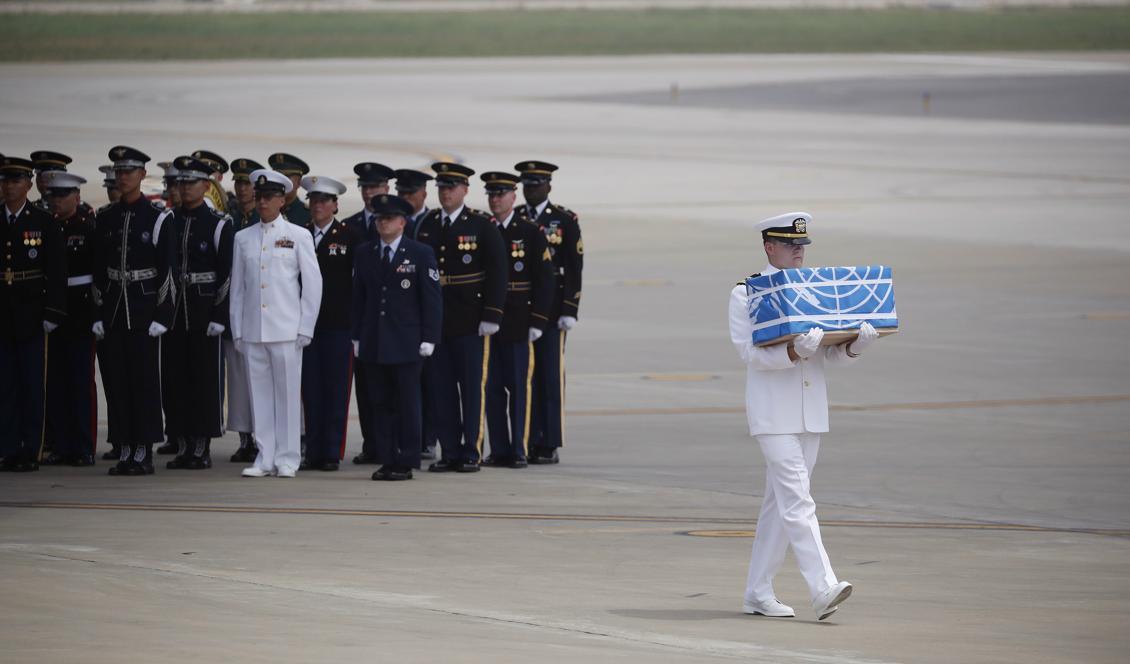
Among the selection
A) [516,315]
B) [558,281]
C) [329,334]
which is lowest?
[329,334]

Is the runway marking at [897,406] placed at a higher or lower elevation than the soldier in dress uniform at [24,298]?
lower

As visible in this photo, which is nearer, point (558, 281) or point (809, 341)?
point (809, 341)

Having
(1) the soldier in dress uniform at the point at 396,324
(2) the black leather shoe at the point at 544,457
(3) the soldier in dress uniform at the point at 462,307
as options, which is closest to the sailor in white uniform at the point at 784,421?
(1) the soldier in dress uniform at the point at 396,324

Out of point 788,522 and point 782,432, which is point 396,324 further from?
point 788,522

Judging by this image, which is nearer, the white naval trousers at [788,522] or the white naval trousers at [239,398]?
the white naval trousers at [788,522]

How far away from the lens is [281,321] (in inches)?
488

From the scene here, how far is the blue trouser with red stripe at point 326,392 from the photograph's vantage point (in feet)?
41.7

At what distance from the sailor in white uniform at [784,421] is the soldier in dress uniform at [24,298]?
581 cm

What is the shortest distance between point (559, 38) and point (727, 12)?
49.3 feet

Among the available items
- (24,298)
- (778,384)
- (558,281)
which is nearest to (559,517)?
(778,384)

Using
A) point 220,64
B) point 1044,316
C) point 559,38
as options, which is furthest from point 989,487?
point 559,38

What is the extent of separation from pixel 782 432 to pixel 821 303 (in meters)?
0.65

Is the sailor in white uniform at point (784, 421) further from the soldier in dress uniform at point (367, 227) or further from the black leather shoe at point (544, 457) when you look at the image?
the soldier in dress uniform at point (367, 227)

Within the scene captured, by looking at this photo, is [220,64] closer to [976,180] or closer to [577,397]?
[976,180]
